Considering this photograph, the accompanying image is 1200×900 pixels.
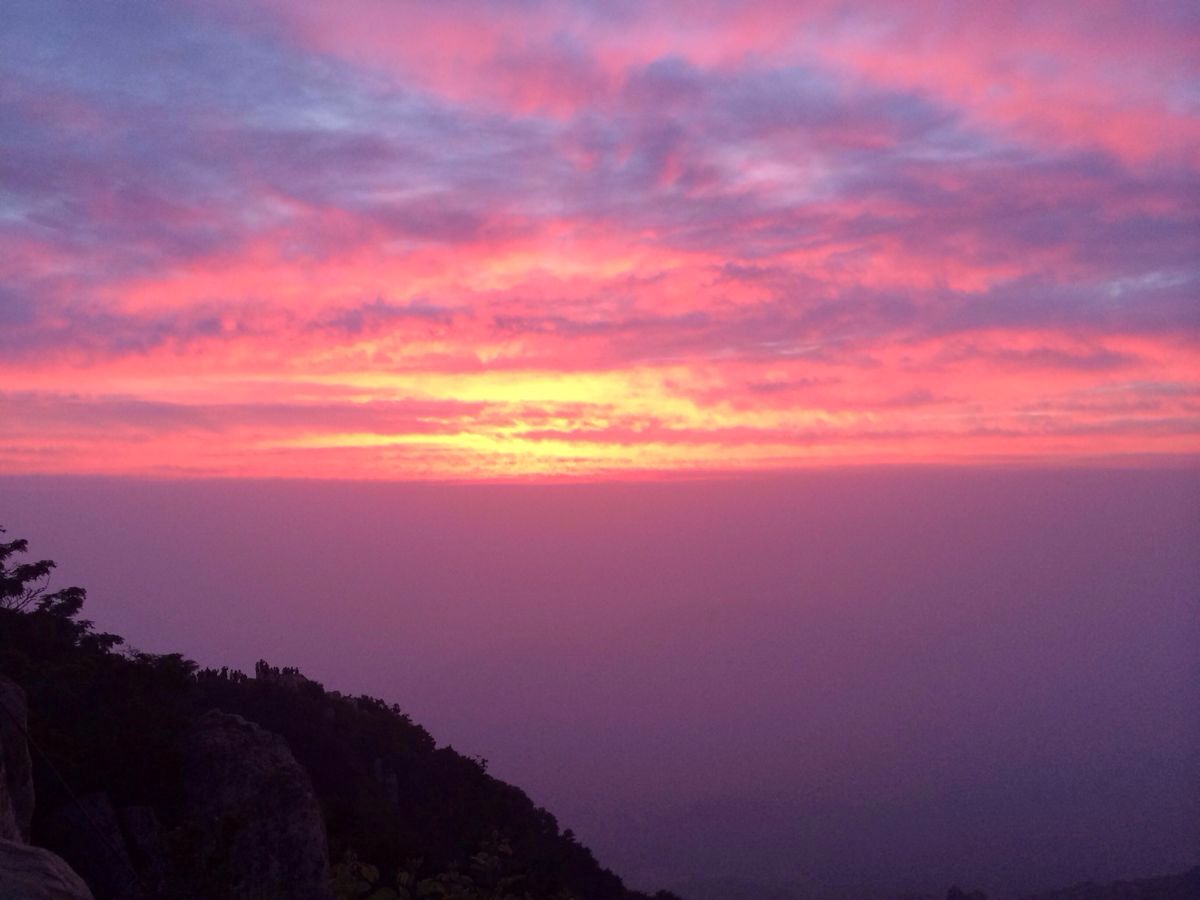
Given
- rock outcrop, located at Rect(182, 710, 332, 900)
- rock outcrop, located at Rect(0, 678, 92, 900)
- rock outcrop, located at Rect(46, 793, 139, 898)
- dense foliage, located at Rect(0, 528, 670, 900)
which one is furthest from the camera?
dense foliage, located at Rect(0, 528, 670, 900)

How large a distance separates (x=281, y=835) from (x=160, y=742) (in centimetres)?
351

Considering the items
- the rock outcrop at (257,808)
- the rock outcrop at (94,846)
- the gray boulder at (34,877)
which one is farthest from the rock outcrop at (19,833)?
the rock outcrop at (257,808)

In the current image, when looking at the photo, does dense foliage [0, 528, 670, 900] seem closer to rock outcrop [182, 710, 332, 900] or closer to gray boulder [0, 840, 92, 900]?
rock outcrop [182, 710, 332, 900]

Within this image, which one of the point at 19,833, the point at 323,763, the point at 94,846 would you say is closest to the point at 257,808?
the point at 94,846

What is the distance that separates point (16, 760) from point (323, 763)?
32.2 ft

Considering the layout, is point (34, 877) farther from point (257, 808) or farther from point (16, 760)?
point (257, 808)

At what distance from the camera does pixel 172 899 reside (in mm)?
9461

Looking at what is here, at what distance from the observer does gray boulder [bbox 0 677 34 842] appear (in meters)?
11.8

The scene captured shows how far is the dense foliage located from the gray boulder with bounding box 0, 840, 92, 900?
8.20 ft

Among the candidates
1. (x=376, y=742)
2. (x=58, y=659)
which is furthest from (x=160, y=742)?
(x=376, y=742)

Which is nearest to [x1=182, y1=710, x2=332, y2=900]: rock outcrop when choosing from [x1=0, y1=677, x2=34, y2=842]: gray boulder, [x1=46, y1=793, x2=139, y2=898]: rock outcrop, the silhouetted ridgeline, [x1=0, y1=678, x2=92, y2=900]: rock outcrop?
the silhouetted ridgeline

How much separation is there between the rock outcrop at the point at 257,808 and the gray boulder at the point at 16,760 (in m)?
1.86

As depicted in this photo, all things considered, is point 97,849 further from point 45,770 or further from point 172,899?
point 172,899

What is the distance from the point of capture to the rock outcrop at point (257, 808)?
1248 centimetres
